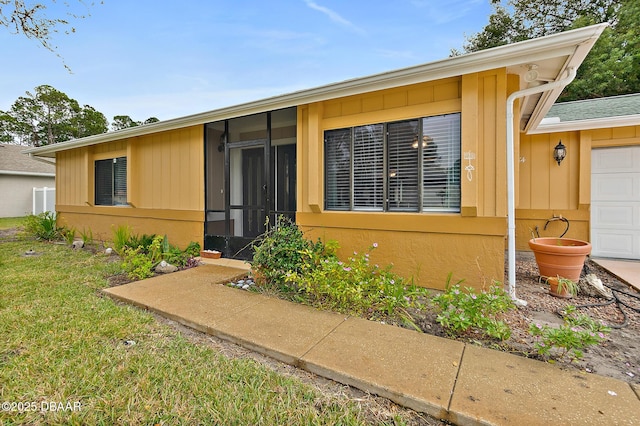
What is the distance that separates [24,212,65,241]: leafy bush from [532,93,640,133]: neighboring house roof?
11443mm

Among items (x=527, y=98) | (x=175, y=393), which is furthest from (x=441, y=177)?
(x=175, y=393)

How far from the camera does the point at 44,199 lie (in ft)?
41.0

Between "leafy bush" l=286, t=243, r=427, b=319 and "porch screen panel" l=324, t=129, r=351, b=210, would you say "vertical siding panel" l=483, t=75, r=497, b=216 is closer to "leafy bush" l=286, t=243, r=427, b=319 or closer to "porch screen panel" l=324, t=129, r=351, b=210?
"leafy bush" l=286, t=243, r=427, b=319

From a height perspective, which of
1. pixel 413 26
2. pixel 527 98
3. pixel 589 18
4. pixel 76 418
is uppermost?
pixel 589 18

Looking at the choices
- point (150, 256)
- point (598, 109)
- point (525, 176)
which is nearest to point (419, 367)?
point (150, 256)

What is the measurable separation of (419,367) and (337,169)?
9.21 feet

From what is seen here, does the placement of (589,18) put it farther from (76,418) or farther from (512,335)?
(76,418)

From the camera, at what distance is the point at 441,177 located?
3.42 metres

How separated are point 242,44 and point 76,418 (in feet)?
31.3

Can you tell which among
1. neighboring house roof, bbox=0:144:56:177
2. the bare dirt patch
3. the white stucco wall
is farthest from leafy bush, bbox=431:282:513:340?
the white stucco wall

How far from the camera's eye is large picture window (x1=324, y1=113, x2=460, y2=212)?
11.1 feet

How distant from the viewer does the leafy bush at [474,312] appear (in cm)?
221

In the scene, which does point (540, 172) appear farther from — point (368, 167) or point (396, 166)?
point (368, 167)

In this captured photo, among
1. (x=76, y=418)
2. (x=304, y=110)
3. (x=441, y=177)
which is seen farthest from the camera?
(x=304, y=110)
